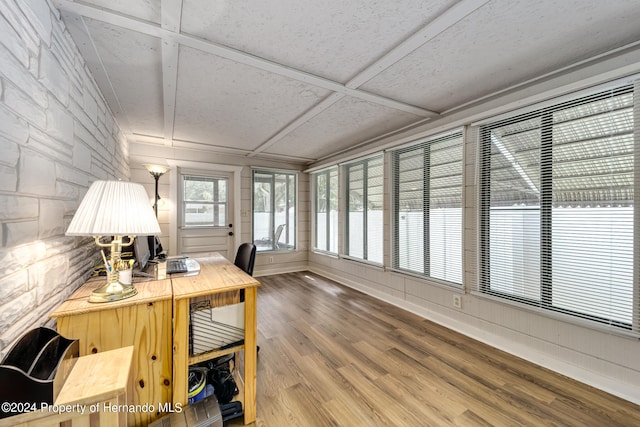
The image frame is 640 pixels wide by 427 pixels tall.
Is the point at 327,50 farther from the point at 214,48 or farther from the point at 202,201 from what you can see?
the point at 202,201

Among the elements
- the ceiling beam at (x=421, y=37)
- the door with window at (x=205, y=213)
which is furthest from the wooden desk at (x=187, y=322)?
the door with window at (x=205, y=213)

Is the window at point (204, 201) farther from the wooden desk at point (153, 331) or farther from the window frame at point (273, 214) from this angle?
the wooden desk at point (153, 331)

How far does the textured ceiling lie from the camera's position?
4.55 feet

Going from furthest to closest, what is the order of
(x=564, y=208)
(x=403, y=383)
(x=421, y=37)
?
1. (x=564, y=208)
2. (x=403, y=383)
3. (x=421, y=37)

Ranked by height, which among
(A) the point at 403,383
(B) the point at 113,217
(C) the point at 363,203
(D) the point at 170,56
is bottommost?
(A) the point at 403,383

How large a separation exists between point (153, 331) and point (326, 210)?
12.9ft

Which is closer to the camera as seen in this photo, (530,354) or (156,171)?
(530,354)

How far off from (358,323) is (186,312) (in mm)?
2019

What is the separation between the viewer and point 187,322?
1.34 metres

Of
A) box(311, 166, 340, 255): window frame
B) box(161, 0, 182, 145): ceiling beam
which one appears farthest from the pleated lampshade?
box(311, 166, 340, 255): window frame

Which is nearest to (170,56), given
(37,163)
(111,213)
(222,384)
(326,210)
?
(37,163)

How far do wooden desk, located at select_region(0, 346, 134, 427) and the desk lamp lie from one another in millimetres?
400

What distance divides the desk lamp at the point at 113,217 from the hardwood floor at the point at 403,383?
110 cm

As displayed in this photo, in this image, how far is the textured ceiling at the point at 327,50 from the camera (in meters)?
1.39
